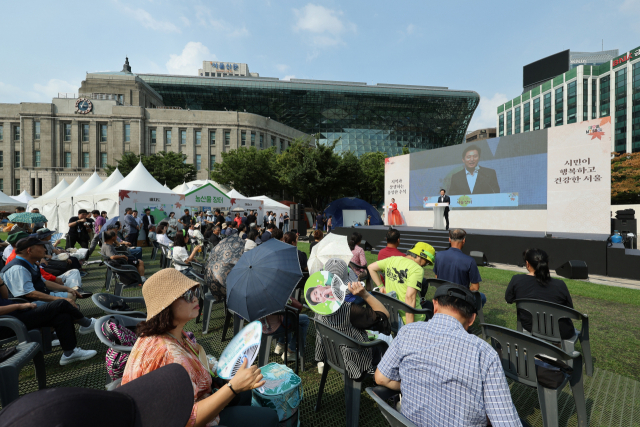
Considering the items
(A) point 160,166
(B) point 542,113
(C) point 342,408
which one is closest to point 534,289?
(C) point 342,408

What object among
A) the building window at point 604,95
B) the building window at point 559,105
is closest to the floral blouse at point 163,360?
the building window at point 604,95

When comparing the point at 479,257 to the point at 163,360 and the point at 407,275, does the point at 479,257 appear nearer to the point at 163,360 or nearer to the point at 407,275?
the point at 407,275

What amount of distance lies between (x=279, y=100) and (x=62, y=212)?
46687 mm

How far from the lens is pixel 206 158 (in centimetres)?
4544

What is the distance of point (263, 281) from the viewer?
3074 mm

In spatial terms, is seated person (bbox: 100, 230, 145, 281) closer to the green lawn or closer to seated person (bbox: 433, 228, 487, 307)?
seated person (bbox: 433, 228, 487, 307)

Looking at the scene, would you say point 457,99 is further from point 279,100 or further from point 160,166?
point 160,166

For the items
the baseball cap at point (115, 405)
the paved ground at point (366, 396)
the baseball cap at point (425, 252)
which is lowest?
the paved ground at point (366, 396)

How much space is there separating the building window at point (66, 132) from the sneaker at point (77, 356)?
52.7 metres

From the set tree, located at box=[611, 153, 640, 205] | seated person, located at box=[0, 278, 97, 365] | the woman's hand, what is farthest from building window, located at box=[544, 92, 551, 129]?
seated person, located at box=[0, 278, 97, 365]

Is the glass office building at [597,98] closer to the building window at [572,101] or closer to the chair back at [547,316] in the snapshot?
the building window at [572,101]

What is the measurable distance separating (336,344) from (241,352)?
1.02m

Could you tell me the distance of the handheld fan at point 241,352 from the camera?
1.68 meters

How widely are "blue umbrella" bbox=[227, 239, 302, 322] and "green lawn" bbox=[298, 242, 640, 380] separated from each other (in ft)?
12.2
